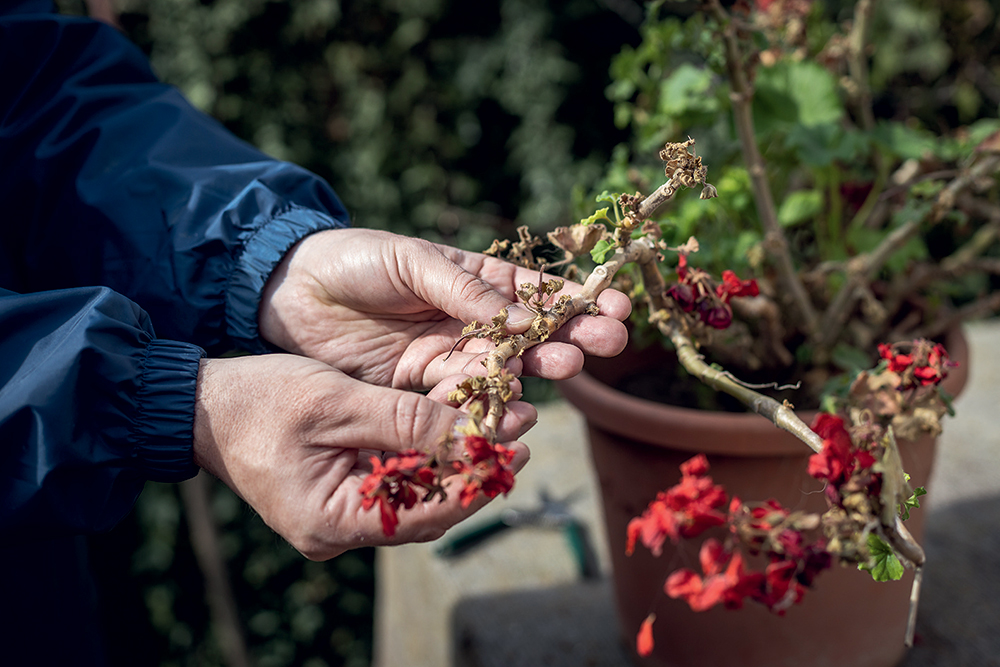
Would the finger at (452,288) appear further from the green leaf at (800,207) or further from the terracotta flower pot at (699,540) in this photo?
the green leaf at (800,207)

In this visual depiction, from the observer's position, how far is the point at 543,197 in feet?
8.49

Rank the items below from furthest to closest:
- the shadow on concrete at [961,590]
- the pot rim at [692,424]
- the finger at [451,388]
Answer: the shadow on concrete at [961,590] → the pot rim at [692,424] → the finger at [451,388]

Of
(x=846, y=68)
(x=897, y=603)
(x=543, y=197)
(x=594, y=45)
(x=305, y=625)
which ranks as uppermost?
(x=846, y=68)

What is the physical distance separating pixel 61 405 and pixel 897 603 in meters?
1.11

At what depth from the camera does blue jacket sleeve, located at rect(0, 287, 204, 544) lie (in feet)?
2.12

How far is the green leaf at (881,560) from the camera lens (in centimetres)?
59

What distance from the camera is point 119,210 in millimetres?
952

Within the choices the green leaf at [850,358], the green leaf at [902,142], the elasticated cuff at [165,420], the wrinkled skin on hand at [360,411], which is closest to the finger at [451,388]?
the wrinkled skin on hand at [360,411]

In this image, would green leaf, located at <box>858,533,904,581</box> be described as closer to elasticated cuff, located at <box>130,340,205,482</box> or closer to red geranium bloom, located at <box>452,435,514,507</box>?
red geranium bloom, located at <box>452,435,514,507</box>

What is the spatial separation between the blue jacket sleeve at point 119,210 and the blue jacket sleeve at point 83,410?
0.22 meters

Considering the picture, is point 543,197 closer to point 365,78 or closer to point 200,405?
point 365,78

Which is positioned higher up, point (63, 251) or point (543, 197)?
point (63, 251)

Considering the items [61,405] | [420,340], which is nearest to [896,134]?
[420,340]

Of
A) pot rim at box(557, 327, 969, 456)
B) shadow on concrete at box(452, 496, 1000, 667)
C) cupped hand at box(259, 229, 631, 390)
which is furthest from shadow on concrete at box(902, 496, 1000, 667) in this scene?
cupped hand at box(259, 229, 631, 390)
